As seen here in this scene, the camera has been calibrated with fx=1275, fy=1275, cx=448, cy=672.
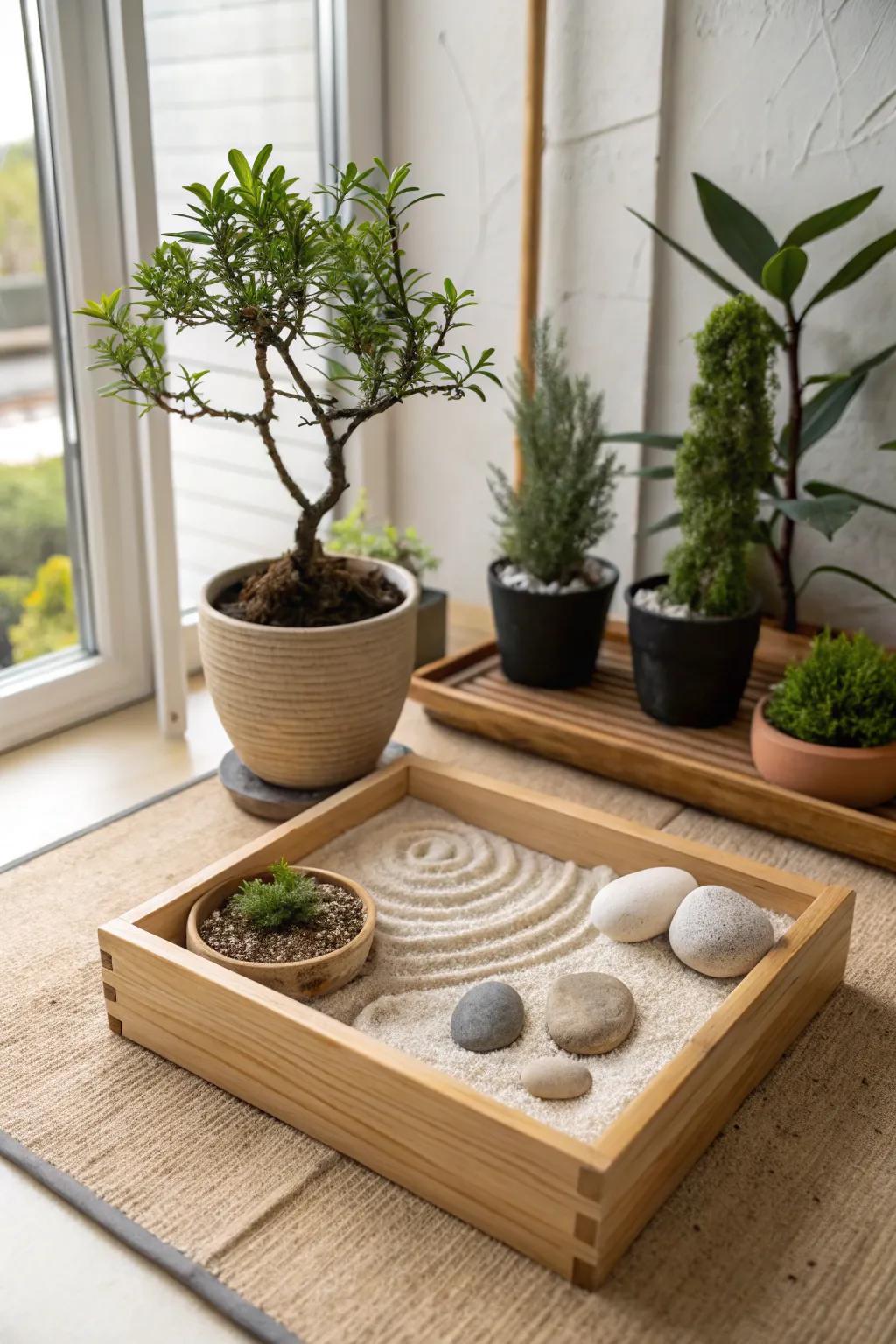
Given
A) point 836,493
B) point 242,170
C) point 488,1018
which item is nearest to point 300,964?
point 488,1018

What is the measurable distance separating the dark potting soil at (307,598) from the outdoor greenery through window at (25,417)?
0.51 metres

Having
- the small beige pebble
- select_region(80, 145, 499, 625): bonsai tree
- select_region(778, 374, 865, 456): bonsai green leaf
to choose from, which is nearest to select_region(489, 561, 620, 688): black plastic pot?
select_region(778, 374, 865, 456): bonsai green leaf

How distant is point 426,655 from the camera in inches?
106

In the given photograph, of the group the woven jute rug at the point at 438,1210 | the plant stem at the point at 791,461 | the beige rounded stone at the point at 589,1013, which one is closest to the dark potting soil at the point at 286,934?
the woven jute rug at the point at 438,1210

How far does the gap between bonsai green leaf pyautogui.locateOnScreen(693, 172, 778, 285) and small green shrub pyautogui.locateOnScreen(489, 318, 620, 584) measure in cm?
35

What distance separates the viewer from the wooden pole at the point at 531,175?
2441 mm

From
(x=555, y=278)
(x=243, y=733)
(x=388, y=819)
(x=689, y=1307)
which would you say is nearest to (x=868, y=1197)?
(x=689, y=1307)

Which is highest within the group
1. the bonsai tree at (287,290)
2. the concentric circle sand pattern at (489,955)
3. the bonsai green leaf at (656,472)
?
the bonsai tree at (287,290)

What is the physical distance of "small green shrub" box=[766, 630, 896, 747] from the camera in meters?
2.04

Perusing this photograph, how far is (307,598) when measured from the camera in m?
2.07

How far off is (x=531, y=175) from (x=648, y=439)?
2.01 ft

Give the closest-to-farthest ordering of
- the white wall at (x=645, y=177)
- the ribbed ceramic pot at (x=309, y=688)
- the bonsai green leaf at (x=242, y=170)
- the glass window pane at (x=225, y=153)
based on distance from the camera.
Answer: the bonsai green leaf at (x=242, y=170) < the ribbed ceramic pot at (x=309, y=688) < the white wall at (x=645, y=177) < the glass window pane at (x=225, y=153)

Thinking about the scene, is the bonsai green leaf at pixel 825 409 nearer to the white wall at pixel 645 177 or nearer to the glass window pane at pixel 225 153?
the white wall at pixel 645 177

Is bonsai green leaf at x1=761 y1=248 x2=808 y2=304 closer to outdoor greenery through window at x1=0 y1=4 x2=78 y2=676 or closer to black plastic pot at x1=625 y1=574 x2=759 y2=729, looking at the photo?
black plastic pot at x1=625 y1=574 x2=759 y2=729
